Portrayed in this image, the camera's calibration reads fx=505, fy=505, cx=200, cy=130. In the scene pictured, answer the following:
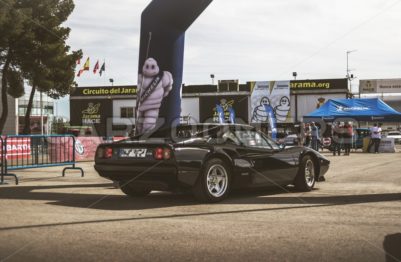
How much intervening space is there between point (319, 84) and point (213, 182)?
54.4m

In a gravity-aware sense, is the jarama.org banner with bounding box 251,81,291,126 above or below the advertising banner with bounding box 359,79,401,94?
below

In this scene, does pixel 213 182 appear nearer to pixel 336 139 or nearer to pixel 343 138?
pixel 336 139

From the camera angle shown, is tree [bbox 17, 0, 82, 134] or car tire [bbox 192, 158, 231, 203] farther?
tree [bbox 17, 0, 82, 134]

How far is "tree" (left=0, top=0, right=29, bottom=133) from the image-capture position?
2620 cm

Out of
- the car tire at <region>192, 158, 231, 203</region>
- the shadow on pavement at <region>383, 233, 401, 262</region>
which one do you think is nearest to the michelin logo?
the car tire at <region>192, 158, 231, 203</region>

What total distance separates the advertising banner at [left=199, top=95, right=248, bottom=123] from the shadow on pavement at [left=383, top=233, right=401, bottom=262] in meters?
54.5

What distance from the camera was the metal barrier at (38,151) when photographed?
42.3 feet

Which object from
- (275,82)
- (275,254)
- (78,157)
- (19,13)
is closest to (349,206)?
(275,254)

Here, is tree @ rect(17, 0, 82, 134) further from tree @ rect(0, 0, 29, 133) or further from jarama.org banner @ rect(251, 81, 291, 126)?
jarama.org banner @ rect(251, 81, 291, 126)

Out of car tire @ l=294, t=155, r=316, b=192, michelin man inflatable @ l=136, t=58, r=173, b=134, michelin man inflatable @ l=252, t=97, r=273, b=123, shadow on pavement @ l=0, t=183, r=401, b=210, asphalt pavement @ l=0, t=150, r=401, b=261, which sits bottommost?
shadow on pavement @ l=0, t=183, r=401, b=210

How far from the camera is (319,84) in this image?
59594 millimetres

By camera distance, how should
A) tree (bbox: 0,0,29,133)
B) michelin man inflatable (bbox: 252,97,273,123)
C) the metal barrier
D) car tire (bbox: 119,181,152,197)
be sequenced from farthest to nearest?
michelin man inflatable (bbox: 252,97,273,123)
tree (bbox: 0,0,29,133)
the metal barrier
car tire (bbox: 119,181,152,197)

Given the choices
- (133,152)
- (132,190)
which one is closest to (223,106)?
(132,190)

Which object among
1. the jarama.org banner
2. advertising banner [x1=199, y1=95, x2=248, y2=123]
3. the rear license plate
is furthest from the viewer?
advertising banner [x1=199, y1=95, x2=248, y2=123]
